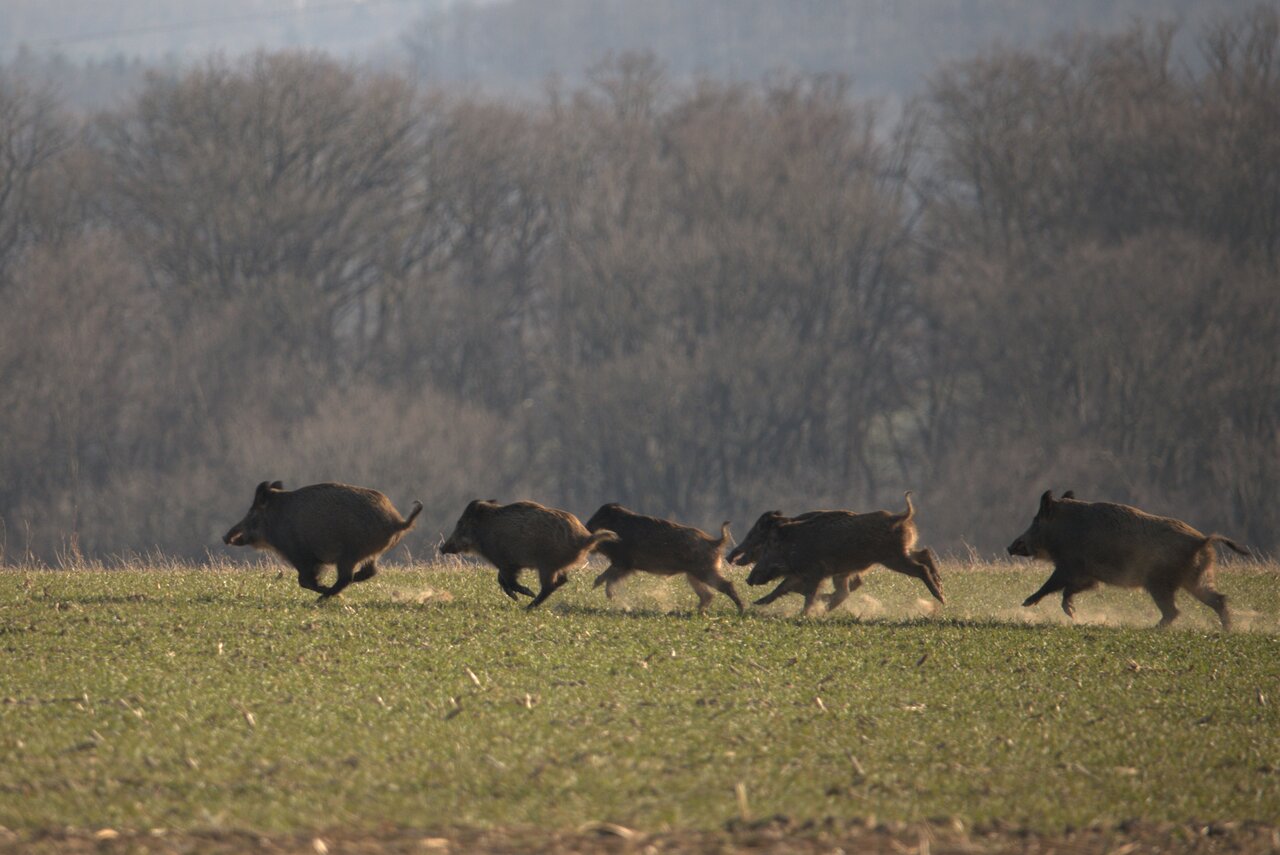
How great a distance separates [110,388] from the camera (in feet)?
205

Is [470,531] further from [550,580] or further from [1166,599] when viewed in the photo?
[1166,599]

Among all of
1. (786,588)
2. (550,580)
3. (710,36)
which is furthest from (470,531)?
(710,36)

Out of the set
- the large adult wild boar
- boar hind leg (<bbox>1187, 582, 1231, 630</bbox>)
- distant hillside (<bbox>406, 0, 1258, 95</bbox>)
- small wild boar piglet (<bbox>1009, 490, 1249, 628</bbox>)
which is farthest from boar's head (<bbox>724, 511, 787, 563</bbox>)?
distant hillside (<bbox>406, 0, 1258, 95</bbox>)

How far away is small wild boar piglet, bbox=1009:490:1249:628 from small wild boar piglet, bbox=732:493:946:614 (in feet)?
3.69

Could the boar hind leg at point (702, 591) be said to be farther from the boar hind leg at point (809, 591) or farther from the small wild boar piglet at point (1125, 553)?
the small wild boar piglet at point (1125, 553)

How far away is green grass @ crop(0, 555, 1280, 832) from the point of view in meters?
8.00

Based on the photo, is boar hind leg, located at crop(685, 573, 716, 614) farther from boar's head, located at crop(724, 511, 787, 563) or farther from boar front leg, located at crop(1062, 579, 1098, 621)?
boar front leg, located at crop(1062, 579, 1098, 621)

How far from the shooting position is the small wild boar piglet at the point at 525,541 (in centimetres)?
1494

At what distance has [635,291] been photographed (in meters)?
64.9

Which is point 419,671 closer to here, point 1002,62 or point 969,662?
point 969,662

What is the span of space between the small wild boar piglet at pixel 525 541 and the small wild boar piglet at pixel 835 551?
5.40ft

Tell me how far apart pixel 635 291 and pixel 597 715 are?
2187 inches

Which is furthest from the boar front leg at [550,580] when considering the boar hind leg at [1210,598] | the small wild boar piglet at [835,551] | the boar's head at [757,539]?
the boar hind leg at [1210,598]

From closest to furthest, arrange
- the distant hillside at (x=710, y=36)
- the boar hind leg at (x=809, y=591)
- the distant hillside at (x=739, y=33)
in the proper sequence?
the boar hind leg at (x=809, y=591), the distant hillside at (x=710, y=36), the distant hillside at (x=739, y=33)
